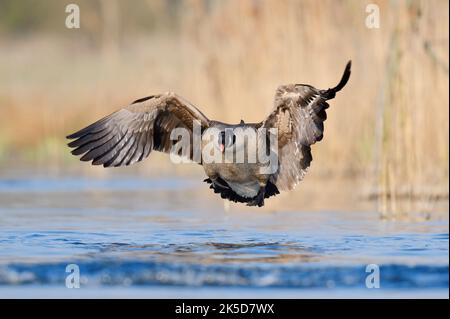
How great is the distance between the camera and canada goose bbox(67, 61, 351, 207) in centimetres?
982

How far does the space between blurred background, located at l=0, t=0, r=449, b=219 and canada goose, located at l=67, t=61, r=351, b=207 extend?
128 cm

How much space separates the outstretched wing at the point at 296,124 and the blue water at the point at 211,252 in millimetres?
615

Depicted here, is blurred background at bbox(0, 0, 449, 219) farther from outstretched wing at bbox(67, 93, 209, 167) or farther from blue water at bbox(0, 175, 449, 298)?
outstretched wing at bbox(67, 93, 209, 167)

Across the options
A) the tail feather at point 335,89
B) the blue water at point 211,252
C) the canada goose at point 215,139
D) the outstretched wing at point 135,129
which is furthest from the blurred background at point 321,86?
the outstretched wing at point 135,129

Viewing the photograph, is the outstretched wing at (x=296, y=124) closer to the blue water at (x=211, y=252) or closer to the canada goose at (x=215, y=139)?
the canada goose at (x=215, y=139)

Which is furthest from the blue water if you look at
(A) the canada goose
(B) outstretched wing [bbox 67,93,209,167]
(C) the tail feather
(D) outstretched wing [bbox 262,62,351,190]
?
(C) the tail feather

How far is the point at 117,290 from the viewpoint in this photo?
791cm

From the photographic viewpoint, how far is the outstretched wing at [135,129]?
10055mm

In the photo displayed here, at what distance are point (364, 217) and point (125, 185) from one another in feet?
19.6

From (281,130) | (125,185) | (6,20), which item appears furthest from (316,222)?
(6,20)

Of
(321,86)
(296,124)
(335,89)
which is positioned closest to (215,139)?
(296,124)

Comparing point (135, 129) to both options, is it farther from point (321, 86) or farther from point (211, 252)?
point (321, 86)
